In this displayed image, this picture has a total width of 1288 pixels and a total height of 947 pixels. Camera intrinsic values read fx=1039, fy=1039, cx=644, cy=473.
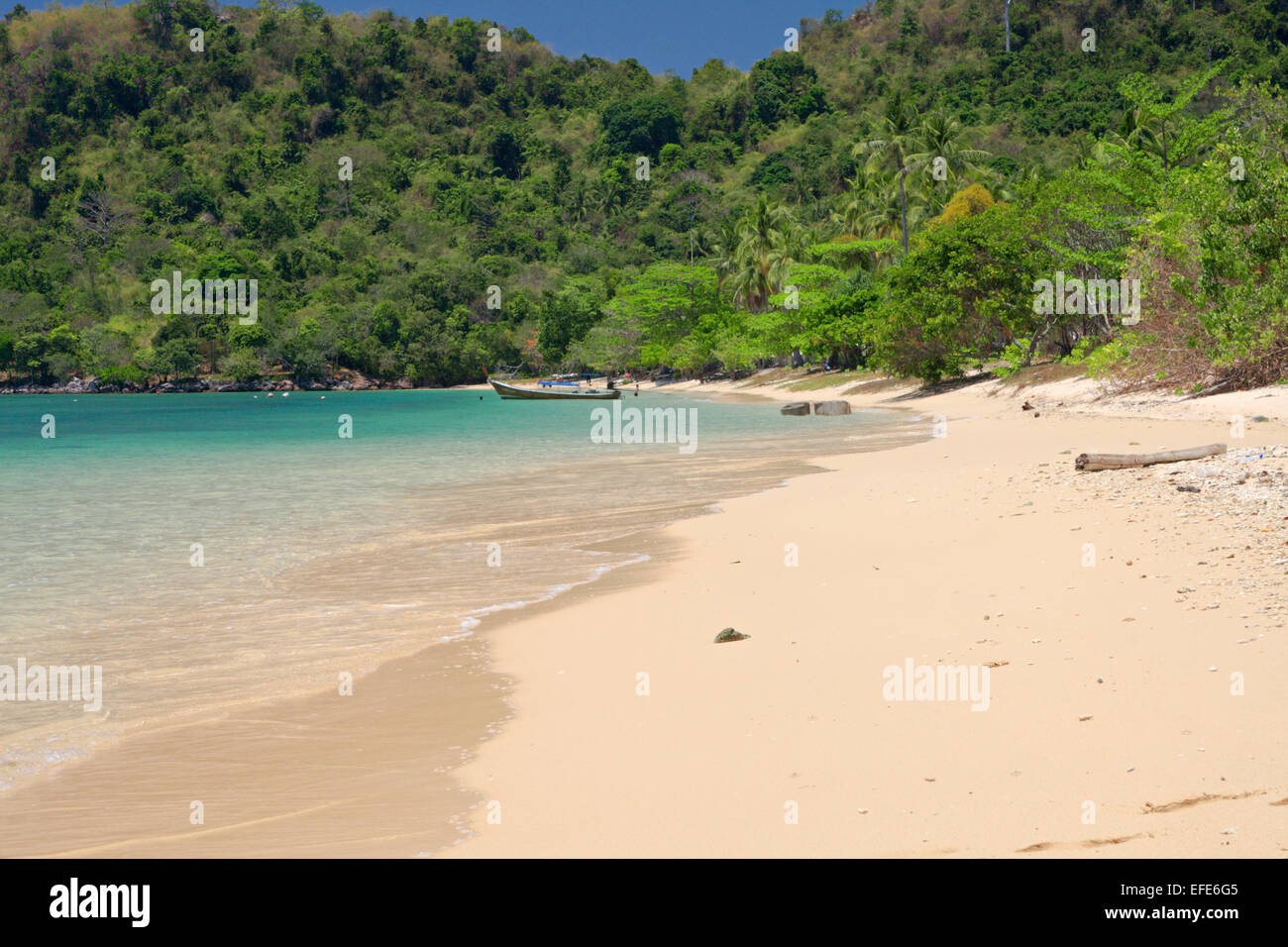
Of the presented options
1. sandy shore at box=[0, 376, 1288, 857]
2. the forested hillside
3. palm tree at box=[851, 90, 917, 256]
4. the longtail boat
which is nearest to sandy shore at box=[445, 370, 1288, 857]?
sandy shore at box=[0, 376, 1288, 857]

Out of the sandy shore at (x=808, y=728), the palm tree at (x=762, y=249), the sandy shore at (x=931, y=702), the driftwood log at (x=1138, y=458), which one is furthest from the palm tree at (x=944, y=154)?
the sandy shore at (x=808, y=728)

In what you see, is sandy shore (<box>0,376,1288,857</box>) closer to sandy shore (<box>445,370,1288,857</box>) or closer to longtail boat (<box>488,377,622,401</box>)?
sandy shore (<box>445,370,1288,857</box>)

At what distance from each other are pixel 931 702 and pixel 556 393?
6849cm

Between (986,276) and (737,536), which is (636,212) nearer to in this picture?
(986,276)

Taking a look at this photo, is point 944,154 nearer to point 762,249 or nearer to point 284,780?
point 762,249

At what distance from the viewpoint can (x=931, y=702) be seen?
6547 mm

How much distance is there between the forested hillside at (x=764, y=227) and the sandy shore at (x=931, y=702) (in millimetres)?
16195

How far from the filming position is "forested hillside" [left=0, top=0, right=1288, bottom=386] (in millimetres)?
29828

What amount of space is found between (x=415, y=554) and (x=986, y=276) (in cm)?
3715

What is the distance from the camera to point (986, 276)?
45.3 metres

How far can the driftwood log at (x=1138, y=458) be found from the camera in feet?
45.4

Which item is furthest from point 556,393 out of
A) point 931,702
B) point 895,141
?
point 931,702

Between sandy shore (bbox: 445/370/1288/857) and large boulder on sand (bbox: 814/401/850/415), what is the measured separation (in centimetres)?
2986

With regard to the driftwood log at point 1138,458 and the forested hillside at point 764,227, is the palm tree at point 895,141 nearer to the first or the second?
the forested hillside at point 764,227
